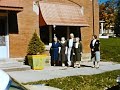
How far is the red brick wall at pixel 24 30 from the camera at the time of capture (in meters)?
19.3

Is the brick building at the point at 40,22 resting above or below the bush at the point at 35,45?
above

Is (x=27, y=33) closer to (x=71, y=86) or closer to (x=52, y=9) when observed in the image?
(x=52, y=9)

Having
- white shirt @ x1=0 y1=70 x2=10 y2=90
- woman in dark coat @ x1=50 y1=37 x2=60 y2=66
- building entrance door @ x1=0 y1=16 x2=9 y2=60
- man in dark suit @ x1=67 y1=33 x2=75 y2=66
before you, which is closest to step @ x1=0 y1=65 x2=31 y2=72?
building entrance door @ x1=0 y1=16 x2=9 y2=60

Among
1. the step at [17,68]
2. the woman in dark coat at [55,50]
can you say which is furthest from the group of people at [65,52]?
the step at [17,68]

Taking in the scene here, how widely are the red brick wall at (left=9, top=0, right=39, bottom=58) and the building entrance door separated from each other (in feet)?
0.83

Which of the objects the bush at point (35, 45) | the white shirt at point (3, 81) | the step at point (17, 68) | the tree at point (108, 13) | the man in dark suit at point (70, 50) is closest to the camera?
the white shirt at point (3, 81)

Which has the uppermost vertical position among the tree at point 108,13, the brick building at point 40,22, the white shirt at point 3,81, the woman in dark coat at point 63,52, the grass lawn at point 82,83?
the tree at point 108,13

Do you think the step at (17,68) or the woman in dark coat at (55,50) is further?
the woman in dark coat at (55,50)

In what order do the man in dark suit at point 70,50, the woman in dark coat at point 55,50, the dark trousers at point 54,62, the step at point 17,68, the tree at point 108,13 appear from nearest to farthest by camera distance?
the step at point 17,68 < the man in dark suit at point 70,50 < the woman in dark coat at point 55,50 < the dark trousers at point 54,62 < the tree at point 108,13

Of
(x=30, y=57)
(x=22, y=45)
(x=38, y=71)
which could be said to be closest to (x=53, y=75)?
(x=38, y=71)

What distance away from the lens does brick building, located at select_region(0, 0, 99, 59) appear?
19.2 m

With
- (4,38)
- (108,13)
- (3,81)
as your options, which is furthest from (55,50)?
(108,13)

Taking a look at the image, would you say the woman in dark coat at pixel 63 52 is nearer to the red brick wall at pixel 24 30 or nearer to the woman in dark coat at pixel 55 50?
the woman in dark coat at pixel 55 50

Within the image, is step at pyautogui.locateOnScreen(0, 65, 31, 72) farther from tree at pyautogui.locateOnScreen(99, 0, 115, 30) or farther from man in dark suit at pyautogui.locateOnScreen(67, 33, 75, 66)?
tree at pyautogui.locateOnScreen(99, 0, 115, 30)
